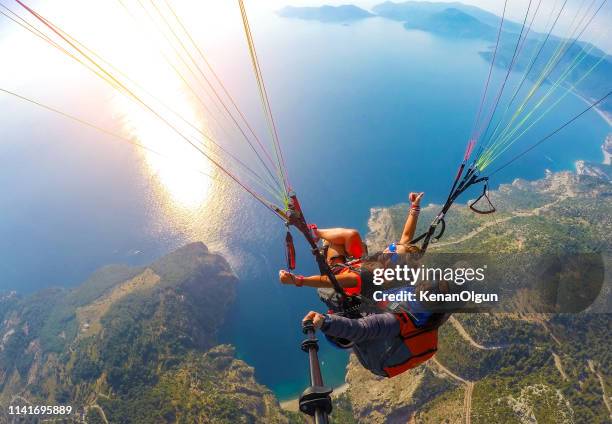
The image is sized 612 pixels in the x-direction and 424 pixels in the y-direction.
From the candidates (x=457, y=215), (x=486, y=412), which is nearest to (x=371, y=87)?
(x=457, y=215)

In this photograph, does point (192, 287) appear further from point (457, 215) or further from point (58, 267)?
point (457, 215)

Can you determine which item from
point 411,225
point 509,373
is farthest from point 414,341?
point 509,373

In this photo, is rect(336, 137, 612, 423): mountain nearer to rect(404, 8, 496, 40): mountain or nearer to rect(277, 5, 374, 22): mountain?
Answer: rect(404, 8, 496, 40): mountain

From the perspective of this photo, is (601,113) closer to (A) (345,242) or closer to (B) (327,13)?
(B) (327,13)

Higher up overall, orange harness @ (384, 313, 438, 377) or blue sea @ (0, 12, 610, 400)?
blue sea @ (0, 12, 610, 400)

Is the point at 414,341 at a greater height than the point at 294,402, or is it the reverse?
the point at 294,402

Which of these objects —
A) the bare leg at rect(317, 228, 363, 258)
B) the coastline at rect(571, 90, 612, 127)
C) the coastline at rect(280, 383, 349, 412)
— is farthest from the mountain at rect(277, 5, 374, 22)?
the bare leg at rect(317, 228, 363, 258)
